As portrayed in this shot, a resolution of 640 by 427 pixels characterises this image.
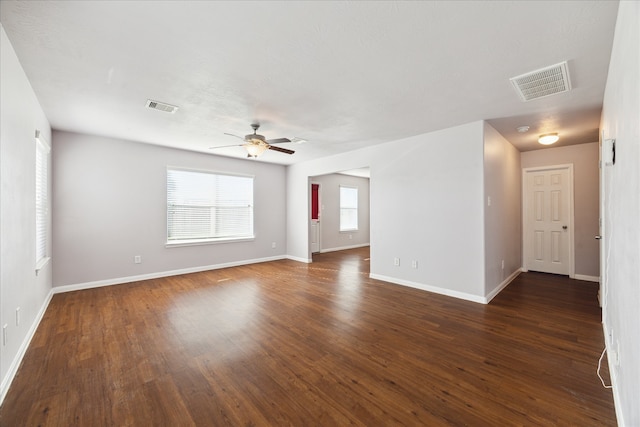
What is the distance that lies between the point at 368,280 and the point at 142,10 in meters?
4.49

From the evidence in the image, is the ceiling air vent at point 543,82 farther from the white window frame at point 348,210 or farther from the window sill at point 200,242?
the white window frame at point 348,210

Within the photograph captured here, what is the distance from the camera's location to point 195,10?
5.43 feet

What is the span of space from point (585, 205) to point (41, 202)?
8453 mm

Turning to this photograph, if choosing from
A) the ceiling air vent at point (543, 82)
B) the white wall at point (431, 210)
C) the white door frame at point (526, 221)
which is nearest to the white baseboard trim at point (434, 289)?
the white wall at point (431, 210)

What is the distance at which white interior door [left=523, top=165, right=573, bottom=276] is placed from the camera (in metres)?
5.00

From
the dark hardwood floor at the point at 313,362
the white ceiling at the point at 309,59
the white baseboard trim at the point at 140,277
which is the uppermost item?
the white ceiling at the point at 309,59

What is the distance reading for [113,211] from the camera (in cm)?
459

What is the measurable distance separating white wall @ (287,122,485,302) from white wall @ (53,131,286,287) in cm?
356

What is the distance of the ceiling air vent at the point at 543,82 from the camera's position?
234 centimetres

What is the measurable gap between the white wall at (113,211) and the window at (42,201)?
0.42m

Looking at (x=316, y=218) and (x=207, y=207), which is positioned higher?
(x=207, y=207)

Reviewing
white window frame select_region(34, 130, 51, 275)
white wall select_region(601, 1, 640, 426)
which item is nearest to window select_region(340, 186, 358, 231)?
white window frame select_region(34, 130, 51, 275)

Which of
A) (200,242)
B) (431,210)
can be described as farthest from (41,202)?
(431,210)

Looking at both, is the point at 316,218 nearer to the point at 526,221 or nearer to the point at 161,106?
the point at 526,221
